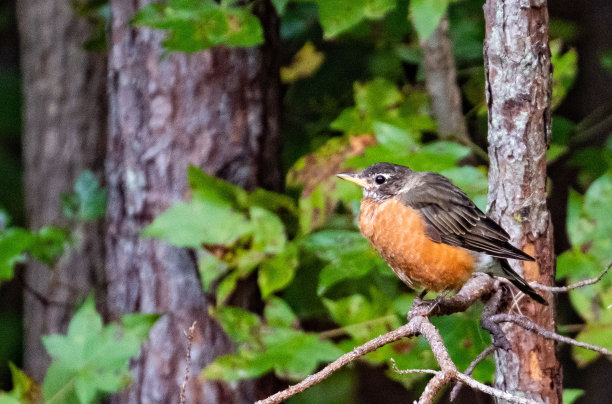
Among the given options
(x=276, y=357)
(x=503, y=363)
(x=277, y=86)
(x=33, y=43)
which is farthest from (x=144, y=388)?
(x=33, y=43)

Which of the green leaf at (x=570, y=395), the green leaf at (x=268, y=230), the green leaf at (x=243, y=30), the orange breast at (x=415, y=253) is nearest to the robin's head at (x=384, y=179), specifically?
the orange breast at (x=415, y=253)

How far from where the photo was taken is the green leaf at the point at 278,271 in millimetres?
2453

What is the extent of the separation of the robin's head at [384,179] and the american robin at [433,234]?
1 centimetres

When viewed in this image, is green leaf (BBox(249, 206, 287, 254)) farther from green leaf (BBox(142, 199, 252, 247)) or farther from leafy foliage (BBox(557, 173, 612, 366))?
leafy foliage (BBox(557, 173, 612, 366))

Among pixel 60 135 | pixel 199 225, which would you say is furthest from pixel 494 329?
pixel 60 135

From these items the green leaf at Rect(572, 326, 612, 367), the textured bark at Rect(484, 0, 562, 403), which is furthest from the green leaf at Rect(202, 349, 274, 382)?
the green leaf at Rect(572, 326, 612, 367)

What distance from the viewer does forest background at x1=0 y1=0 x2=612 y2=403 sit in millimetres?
2297

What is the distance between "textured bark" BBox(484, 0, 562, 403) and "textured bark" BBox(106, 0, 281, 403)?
1.17 meters

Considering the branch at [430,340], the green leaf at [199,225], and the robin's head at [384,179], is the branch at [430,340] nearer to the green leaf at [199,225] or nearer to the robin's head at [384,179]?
the robin's head at [384,179]

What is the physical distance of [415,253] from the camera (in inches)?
80.5

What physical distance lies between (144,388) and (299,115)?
1423 millimetres

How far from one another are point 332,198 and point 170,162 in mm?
634

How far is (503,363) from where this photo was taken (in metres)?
1.90

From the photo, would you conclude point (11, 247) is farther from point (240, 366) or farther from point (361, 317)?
Result: point (361, 317)
